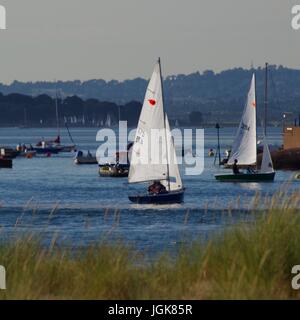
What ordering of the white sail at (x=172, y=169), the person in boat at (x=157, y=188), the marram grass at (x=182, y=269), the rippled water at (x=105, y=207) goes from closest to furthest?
the marram grass at (x=182, y=269), the rippled water at (x=105, y=207), the person in boat at (x=157, y=188), the white sail at (x=172, y=169)

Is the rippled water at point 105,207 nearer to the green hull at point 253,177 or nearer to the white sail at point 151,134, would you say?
the green hull at point 253,177

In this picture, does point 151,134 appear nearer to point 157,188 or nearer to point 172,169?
point 172,169

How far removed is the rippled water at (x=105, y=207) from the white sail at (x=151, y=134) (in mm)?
1739

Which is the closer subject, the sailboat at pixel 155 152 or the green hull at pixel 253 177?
the sailboat at pixel 155 152

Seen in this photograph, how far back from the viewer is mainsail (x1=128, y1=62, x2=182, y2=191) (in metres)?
49.1

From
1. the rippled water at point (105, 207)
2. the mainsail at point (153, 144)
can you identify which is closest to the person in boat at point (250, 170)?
the rippled water at point (105, 207)

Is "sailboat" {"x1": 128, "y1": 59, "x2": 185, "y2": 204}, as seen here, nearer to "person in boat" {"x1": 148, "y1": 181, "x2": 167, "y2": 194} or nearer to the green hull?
"person in boat" {"x1": 148, "y1": 181, "x2": 167, "y2": 194}

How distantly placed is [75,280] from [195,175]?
245ft

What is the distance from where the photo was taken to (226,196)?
5969 cm

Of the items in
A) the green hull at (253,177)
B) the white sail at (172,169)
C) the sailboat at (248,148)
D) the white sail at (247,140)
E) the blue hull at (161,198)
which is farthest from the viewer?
the white sail at (247,140)

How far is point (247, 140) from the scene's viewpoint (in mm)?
69562

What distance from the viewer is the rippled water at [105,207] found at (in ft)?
88.3

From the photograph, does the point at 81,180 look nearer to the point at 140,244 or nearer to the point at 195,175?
the point at 195,175

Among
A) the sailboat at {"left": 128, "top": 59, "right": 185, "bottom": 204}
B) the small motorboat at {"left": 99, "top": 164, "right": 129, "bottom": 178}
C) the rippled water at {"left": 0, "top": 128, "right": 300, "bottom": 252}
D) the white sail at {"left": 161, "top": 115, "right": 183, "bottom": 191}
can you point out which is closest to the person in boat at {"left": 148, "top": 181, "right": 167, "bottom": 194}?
the sailboat at {"left": 128, "top": 59, "right": 185, "bottom": 204}
